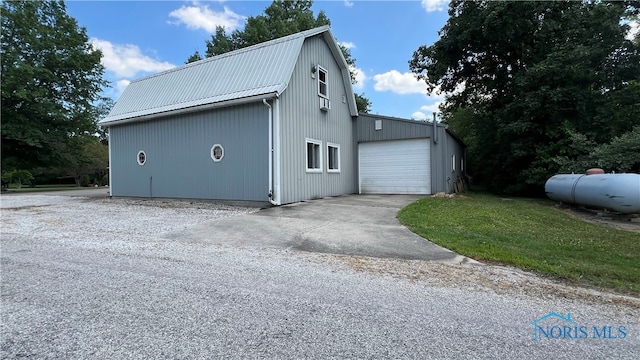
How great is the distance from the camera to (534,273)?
4.04 metres

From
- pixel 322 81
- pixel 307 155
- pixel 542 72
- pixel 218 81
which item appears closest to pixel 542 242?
pixel 307 155

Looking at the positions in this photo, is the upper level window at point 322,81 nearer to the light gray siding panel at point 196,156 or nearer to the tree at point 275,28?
the light gray siding panel at point 196,156

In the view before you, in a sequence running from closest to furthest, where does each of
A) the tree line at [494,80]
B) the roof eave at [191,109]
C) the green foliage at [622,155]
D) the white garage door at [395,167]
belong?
the roof eave at [191,109]
the green foliage at [622,155]
the white garage door at [395,167]
the tree line at [494,80]

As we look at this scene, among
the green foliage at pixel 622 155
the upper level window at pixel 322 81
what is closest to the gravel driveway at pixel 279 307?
the upper level window at pixel 322 81

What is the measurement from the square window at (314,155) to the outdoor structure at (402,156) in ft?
10.8

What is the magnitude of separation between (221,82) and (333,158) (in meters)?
5.16

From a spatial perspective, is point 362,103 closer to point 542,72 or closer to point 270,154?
point 542,72

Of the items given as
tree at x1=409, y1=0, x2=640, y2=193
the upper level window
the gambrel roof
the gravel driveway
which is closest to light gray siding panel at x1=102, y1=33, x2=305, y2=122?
the gambrel roof

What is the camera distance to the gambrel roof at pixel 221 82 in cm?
1023

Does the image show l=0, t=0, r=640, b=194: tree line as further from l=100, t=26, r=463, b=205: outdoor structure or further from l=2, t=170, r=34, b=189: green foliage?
l=2, t=170, r=34, b=189: green foliage

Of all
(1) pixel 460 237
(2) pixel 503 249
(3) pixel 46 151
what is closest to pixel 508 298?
(2) pixel 503 249

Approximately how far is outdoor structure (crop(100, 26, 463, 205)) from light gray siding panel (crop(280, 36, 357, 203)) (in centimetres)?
4

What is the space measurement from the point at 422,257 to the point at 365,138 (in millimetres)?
10487

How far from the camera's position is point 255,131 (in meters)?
9.99
